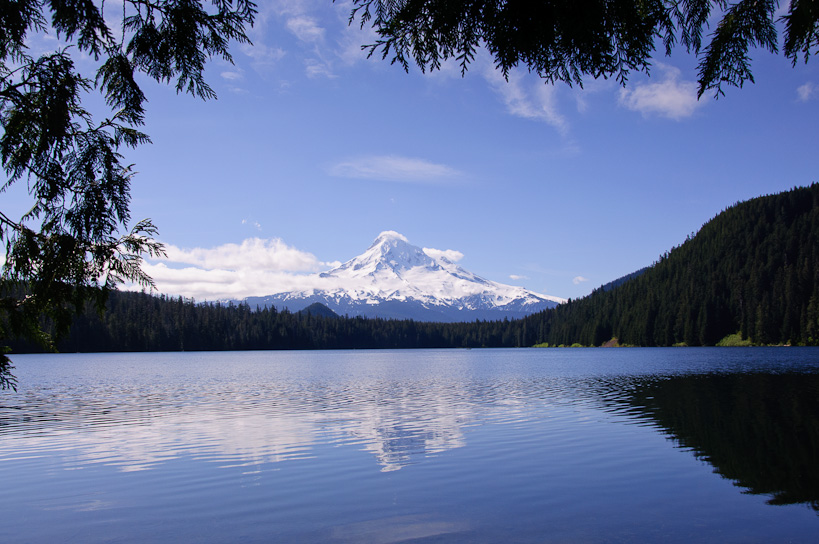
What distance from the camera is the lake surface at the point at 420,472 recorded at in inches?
498

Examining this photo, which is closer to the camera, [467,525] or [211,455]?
[467,525]

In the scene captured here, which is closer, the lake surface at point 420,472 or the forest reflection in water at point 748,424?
the lake surface at point 420,472

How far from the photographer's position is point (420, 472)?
59.1ft

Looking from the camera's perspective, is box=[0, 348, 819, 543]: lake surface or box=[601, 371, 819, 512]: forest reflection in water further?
box=[601, 371, 819, 512]: forest reflection in water

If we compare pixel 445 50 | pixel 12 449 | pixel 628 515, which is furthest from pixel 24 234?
pixel 12 449

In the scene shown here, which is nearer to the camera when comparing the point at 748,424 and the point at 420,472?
the point at 420,472

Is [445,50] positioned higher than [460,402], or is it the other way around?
[445,50]

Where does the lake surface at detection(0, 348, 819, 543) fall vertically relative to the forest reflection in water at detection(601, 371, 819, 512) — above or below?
below

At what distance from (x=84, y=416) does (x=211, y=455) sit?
1740 centimetres

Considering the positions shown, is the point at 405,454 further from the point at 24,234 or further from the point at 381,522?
the point at 24,234

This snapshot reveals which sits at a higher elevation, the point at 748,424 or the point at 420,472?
the point at 748,424

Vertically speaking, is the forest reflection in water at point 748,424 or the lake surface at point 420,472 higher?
the forest reflection in water at point 748,424

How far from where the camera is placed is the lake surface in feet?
41.5

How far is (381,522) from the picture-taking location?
42.6ft
